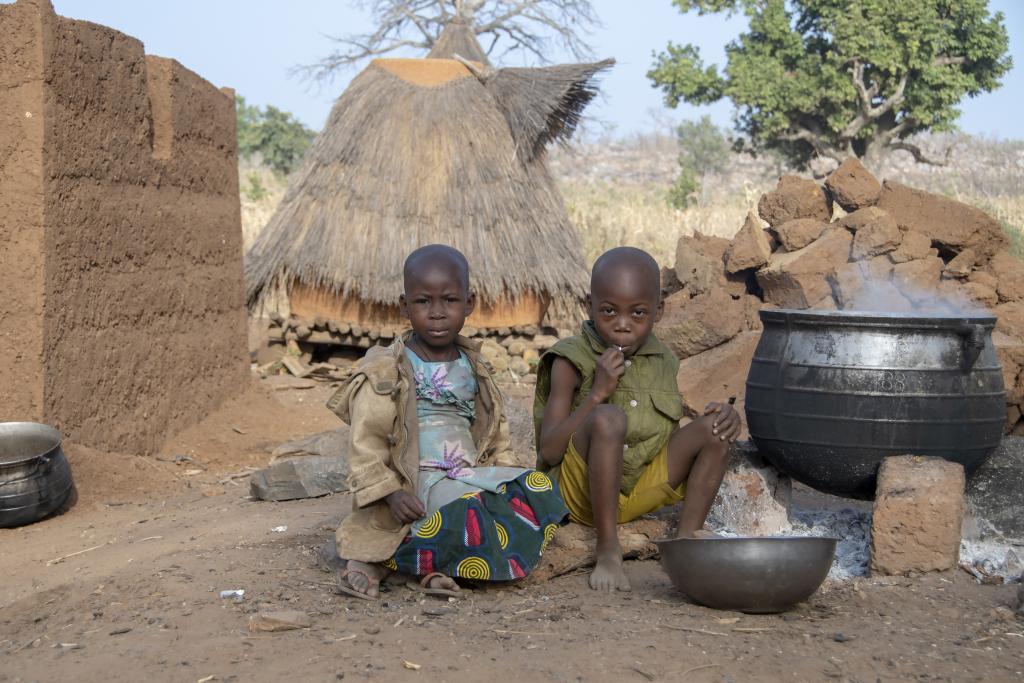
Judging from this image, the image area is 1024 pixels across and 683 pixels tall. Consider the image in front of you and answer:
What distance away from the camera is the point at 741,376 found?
21.2 feet

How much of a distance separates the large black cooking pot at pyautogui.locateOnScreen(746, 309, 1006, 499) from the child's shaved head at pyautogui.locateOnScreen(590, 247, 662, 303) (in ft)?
2.03

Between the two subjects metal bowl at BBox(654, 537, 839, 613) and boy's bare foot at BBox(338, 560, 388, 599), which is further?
boy's bare foot at BBox(338, 560, 388, 599)

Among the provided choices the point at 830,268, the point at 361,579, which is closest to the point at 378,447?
the point at 361,579

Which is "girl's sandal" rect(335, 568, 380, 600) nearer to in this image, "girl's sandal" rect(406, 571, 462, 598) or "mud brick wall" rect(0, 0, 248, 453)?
"girl's sandal" rect(406, 571, 462, 598)

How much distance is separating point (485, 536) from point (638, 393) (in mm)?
742

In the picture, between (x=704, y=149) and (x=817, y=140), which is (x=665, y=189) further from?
(x=817, y=140)

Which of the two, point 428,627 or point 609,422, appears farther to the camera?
point 609,422

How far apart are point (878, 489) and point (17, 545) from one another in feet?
11.1

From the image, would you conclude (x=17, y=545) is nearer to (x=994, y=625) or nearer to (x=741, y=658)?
(x=741, y=658)

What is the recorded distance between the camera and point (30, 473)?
424 cm

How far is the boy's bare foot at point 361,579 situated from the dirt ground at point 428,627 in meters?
0.05

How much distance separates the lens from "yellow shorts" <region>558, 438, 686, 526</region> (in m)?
3.35

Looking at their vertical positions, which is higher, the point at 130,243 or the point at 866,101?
the point at 866,101

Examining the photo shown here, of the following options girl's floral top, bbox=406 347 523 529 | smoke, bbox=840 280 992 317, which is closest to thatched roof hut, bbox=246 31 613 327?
smoke, bbox=840 280 992 317
